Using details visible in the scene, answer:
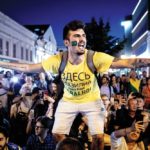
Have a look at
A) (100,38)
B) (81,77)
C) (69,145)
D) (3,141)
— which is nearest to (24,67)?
(81,77)

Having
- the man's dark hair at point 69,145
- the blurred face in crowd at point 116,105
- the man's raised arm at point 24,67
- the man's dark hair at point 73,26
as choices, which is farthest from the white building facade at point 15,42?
the man's dark hair at point 69,145

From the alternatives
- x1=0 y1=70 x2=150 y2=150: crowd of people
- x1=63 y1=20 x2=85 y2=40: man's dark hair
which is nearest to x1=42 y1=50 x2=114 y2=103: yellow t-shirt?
x1=0 y1=70 x2=150 y2=150: crowd of people

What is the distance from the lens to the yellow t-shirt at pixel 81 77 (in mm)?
4582

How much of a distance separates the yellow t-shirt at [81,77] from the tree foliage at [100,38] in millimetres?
37654

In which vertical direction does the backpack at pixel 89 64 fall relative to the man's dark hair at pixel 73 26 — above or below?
below

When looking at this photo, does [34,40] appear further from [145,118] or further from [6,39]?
[145,118]

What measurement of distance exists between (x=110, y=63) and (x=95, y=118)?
26.8 inches

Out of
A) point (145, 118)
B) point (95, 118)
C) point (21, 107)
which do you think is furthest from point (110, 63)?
point (21, 107)

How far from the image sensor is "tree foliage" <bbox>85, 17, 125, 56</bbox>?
42875mm

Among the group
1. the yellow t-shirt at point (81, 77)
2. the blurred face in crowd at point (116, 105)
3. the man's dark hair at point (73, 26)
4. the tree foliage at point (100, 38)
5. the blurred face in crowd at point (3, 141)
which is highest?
the tree foliage at point (100, 38)

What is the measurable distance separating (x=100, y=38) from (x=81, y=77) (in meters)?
38.9

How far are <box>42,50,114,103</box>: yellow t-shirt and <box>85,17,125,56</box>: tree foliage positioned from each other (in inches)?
1482

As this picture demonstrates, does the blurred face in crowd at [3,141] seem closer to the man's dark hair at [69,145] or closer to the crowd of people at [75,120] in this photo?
the crowd of people at [75,120]

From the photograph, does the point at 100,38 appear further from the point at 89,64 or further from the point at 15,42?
the point at 89,64
